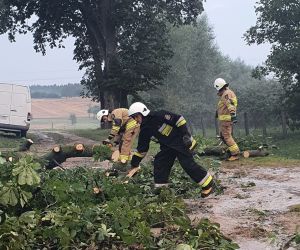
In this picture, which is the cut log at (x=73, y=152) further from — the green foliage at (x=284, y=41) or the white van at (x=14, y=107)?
the green foliage at (x=284, y=41)

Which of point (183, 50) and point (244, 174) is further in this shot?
point (183, 50)

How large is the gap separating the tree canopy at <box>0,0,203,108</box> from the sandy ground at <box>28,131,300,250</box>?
1490cm

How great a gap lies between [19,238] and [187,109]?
43.7m

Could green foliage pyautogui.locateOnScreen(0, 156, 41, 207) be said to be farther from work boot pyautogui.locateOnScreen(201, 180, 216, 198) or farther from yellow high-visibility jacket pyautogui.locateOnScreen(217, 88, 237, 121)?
yellow high-visibility jacket pyautogui.locateOnScreen(217, 88, 237, 121)

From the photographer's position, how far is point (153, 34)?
2530 centimetres

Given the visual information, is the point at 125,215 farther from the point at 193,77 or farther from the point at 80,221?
the point at 193,77

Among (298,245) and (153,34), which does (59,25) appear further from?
(298,245)

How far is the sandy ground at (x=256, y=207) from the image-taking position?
5.16 m

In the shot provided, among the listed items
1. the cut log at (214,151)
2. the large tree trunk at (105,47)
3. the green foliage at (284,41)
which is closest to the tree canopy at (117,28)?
the large tree trunk at (105,47)

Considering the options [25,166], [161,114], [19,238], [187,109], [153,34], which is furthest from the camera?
[187,109]

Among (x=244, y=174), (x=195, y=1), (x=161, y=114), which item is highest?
(x=195, y=1)

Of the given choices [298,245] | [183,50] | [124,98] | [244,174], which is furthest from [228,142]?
[183,50]

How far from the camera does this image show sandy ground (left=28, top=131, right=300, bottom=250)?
16.9ft

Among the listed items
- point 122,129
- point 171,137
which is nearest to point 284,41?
point 122,129
